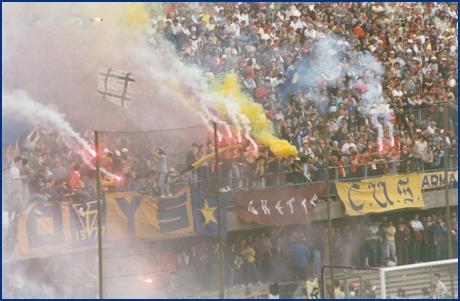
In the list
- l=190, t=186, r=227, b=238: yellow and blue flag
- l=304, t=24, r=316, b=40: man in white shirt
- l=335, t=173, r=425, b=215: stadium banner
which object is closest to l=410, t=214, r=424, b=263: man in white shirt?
l=335, t=173, r=425, b=215: stadium banner

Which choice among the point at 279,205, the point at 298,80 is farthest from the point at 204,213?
the point at 298,80

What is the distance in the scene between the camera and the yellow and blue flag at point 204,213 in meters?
15.9

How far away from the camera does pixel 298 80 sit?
820 inches

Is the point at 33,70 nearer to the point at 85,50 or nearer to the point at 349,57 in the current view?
the point at 85,50

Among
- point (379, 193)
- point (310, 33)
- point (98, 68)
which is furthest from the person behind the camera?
point (310, 33)

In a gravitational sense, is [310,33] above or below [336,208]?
above

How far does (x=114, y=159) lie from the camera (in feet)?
51.5

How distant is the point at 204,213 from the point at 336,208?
128 inches

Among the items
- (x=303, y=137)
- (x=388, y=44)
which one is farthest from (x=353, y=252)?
(x=388, y=44)

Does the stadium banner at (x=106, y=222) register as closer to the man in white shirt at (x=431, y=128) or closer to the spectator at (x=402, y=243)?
the spectator at (x=402, y=243)

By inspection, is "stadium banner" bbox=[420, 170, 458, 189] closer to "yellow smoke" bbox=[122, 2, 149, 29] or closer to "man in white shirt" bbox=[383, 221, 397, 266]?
"man in white shirt" bbox=[383, 221, 397, 266]

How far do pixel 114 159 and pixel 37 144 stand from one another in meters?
1.66

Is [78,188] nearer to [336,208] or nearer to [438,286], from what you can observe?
[336,208]

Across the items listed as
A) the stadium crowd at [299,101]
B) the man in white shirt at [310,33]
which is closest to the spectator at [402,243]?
the stadium crowd at [299,101]
